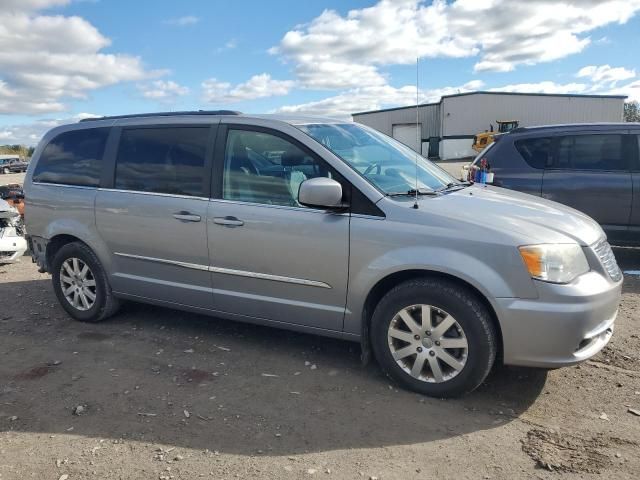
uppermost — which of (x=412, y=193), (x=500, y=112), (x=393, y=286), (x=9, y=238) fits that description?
(x=500, y=112)

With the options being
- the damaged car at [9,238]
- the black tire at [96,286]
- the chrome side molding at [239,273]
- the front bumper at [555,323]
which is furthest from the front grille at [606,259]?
the damaged car at [9,238]

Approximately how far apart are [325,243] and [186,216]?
4.14ft

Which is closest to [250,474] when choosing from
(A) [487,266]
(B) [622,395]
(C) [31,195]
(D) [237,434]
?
(D) [237,434]

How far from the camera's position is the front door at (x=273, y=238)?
370 centimetres

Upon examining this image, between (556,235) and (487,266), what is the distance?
0.49 m

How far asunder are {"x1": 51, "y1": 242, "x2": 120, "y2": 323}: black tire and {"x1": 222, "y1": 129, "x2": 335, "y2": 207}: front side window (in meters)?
1.68

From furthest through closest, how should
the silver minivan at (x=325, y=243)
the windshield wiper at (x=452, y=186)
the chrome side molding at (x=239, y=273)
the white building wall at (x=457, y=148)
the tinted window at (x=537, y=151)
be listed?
the white building wall at (x=457, y=148) < the tinted window at (x=537, y=151) < the windshield wiper at (x=452, y=186) < the chrome side molding at (x=239, y=273) < the silver minivan at (x=325, y=243)

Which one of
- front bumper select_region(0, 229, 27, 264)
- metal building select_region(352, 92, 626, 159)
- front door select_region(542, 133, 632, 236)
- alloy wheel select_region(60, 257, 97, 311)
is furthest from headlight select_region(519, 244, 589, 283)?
metal building select_region(352, 92, 626, 159)

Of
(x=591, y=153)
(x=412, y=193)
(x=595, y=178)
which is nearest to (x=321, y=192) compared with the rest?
(x=412, y=193)

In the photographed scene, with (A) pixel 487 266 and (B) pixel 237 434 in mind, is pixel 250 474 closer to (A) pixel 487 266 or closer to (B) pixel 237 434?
(B) pixel 237 434

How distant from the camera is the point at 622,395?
3.50 meters

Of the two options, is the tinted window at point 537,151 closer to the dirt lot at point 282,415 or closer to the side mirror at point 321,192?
the dirt lot at point 282,415

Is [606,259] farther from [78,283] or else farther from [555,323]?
[78,283]

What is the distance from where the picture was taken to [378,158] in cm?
417
